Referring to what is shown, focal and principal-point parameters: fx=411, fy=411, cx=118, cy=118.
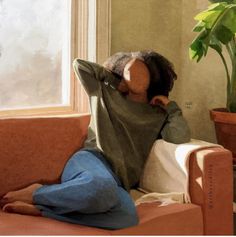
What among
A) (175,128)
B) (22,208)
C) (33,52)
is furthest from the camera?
(33,52)

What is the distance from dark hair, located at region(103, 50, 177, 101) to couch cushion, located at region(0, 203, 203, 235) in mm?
735

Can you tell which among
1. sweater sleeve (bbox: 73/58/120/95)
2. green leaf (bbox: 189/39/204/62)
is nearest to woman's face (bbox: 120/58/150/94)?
sweater sleeve (bbox: 73/58/120/95)

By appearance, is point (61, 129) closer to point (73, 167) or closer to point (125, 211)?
point (73, 167)

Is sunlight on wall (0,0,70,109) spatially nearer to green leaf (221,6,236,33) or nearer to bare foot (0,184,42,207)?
bare foot (0,184,42,207)

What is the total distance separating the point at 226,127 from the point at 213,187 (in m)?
0.71

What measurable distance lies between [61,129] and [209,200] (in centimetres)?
81

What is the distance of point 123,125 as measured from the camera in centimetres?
220

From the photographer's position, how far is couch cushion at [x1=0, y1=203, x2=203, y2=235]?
5.12ft

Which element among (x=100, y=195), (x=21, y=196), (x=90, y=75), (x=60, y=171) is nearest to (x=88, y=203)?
(x=100, y=195)

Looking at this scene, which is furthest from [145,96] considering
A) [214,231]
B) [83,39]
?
[214,231]

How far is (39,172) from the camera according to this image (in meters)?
2.01

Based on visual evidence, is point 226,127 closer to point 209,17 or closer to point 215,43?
point 215,43

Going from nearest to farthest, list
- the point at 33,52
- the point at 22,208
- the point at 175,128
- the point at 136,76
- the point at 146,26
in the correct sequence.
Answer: the point at 22,208, the point at 175,128, the point at 136,76, the point at 33,52, the point at 146,26

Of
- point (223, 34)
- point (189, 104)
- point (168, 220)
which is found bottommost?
point (168, 220)
